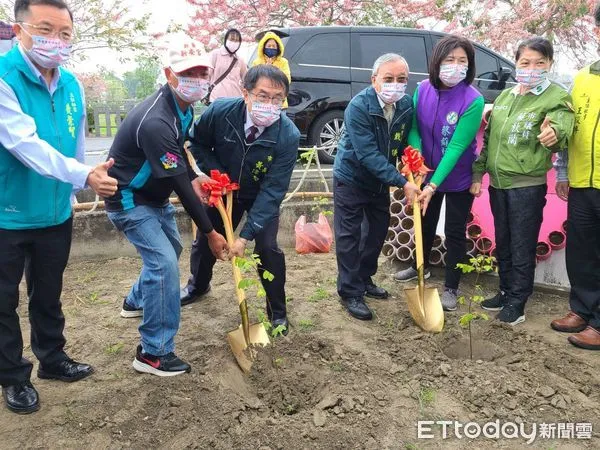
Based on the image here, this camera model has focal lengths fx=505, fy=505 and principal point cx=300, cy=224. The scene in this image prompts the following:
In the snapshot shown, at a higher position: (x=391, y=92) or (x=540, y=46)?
(x=540, y=46)

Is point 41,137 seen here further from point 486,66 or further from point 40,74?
point 486,66

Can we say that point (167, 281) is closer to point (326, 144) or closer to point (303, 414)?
point (303, 414)

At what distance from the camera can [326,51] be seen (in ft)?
23.3

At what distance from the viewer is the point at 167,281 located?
2658 mm

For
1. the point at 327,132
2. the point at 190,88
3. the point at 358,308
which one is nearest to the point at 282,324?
the point at 358,308

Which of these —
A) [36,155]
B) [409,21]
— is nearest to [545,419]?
[36,155]

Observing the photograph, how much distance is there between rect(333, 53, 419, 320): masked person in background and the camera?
10.8 ft

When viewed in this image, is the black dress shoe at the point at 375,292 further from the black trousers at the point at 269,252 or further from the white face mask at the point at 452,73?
the white face mask at the point at 452,73

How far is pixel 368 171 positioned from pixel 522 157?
101 cm

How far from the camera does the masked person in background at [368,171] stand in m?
3.30

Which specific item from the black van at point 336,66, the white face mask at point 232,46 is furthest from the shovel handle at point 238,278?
the black van at point 336,66

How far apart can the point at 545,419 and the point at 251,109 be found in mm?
2245

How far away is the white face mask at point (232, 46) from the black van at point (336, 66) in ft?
2.93

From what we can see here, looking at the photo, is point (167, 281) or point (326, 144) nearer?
point (167, 281)
